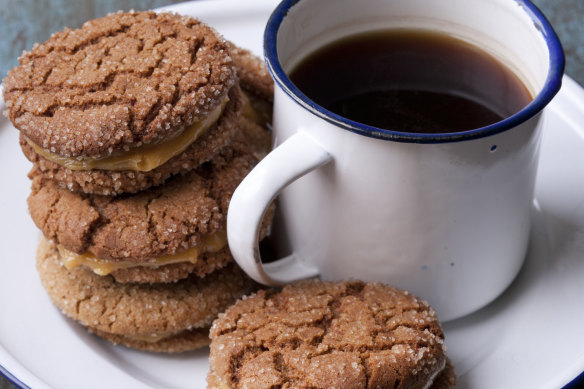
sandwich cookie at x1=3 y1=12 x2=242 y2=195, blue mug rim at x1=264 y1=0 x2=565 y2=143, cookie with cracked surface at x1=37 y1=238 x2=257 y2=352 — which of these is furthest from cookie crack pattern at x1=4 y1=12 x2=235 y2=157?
cookie with cracked surface at x1=37 y1=238 x2=257 y2=352

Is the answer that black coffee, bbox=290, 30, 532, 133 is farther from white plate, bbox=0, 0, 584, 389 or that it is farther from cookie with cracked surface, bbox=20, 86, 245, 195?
white plate, bbox=0, 0, 584, 389

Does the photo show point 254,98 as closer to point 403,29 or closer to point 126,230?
point 403,29

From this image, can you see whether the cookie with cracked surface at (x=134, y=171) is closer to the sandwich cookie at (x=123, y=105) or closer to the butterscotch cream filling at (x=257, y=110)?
the sandwich cookie at (x=123, y=105)

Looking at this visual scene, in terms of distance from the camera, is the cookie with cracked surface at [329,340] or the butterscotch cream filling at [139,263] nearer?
the cookie with cracked surface at [329,340]

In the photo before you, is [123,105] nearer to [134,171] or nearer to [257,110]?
[134,171]

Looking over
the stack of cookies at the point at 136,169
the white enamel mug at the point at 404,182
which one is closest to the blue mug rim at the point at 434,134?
the white enamel mug at the point at 404,182

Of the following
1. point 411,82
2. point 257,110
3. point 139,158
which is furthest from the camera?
point 257,110

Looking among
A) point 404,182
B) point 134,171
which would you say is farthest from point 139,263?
point 404,182
